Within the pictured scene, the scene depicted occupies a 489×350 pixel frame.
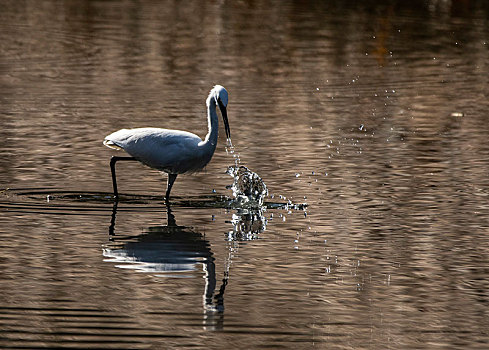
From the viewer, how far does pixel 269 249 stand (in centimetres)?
1030

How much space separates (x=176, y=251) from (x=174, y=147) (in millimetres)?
2206

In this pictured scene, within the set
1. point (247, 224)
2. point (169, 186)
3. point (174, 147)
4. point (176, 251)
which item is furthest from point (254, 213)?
point (176, 251)

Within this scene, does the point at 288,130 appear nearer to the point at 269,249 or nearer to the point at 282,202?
the point at 282,202

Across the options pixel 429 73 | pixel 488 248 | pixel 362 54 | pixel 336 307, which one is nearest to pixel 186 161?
pixel 488 248

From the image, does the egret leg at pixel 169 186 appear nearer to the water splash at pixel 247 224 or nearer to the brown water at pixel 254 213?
the brown water at pixel 254 213

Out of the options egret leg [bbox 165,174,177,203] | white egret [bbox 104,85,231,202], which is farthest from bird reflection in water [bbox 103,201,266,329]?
white egret [bbox 104,85,231,202]

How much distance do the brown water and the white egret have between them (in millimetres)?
371

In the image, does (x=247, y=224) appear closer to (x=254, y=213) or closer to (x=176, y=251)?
(x=254, y=213)

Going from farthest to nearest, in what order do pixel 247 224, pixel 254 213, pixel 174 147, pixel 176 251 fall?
pixel 174 147 → pixel 254 213 → pixel 247 224 → pixel 176 251

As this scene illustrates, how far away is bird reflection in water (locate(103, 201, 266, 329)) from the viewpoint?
362 inches

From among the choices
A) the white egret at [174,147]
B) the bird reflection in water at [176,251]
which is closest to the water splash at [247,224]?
the bird reflection in water at [176,251]

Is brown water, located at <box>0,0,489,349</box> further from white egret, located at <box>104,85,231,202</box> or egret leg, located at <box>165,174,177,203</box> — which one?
white egret, located at <box>104,85,231,202</box>

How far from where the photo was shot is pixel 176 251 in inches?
401

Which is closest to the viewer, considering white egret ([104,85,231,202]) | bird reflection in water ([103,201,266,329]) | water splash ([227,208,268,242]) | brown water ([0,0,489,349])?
brown water ([0,0,489,349])
